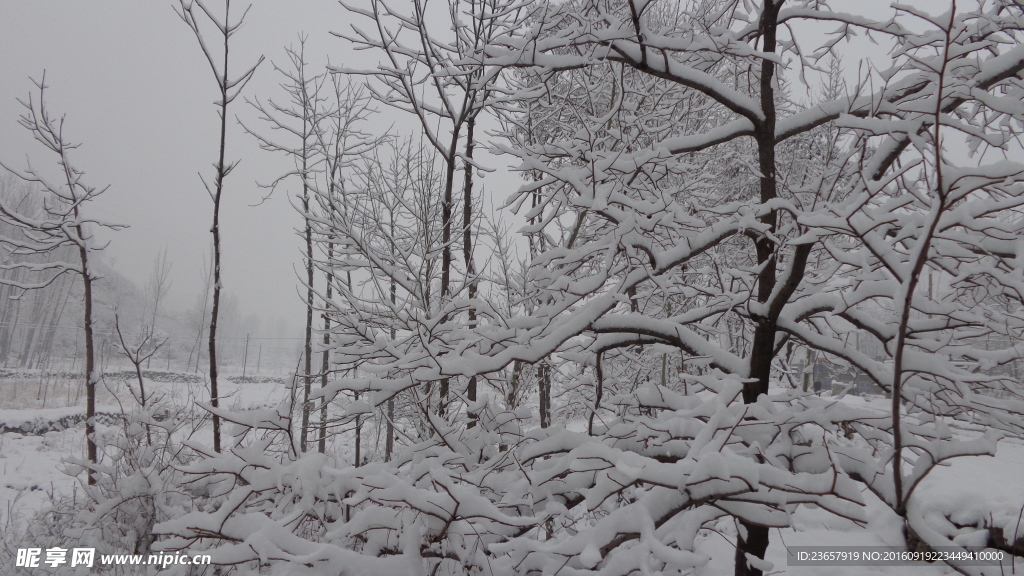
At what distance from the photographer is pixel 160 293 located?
26781mm

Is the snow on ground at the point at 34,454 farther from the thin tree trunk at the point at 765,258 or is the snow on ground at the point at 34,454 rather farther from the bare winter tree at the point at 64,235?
the thin tree trunk at the point at 765,258

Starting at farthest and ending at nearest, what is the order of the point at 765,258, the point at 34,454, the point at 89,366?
the point at 34,454 → the point at 89,366 → the point at 765,258

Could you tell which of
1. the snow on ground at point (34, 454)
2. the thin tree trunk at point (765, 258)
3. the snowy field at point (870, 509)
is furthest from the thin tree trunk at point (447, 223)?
the snow on ground at point (34, 454)

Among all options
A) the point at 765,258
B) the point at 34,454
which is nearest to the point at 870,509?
the point at 765,258

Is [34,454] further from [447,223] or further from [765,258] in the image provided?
[765,258]

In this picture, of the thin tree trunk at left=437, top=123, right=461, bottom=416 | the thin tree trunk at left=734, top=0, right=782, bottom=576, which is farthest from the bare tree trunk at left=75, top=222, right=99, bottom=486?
the thin tree trunk at left=734, top=0, right=782, bottom=576

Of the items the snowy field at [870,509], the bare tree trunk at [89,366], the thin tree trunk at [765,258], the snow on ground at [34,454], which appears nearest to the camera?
the thin tree trunk at [765,258]

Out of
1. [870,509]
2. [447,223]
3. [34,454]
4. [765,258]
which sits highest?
[447,223]

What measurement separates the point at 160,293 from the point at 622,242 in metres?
32.6

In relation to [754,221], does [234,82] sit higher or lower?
higher

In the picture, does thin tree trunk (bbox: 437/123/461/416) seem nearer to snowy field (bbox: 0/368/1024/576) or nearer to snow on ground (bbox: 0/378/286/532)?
snowy field (bbox: 0/368/1024/576)

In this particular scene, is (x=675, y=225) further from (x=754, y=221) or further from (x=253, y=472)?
(x=253, y=472)

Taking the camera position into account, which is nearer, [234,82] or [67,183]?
[234,82]

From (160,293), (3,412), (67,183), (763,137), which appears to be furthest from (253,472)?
(160,293)
